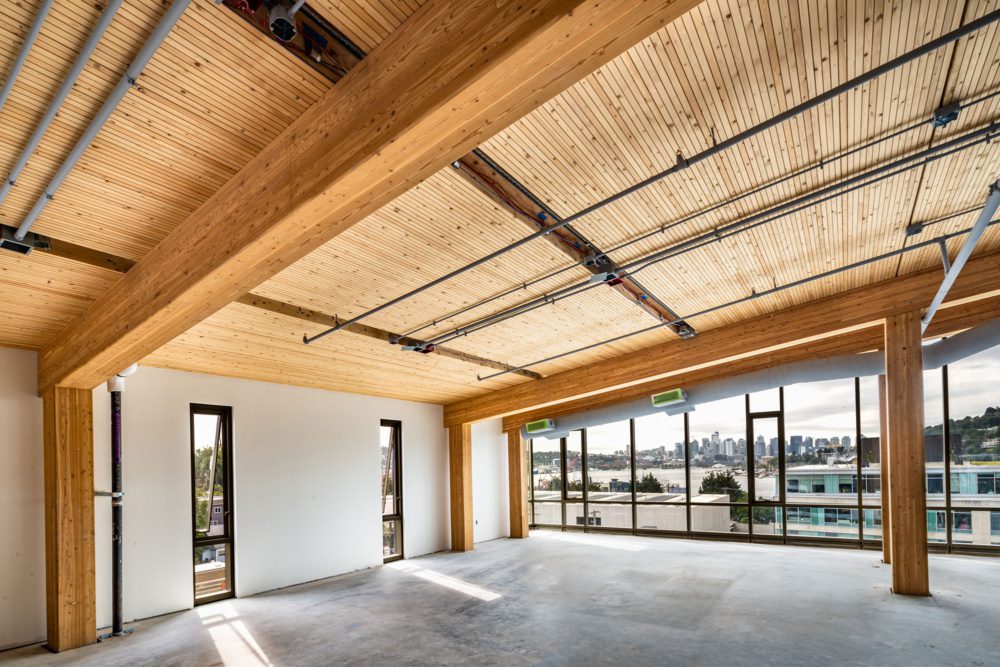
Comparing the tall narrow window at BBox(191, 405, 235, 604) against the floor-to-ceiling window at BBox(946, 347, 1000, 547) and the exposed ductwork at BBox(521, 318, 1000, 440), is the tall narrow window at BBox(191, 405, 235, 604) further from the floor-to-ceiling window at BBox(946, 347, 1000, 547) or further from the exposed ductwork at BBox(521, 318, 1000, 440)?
the floor-to-ceiling window at BBox(946, 347, 1000, 547)

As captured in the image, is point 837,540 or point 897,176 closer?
point 897,176

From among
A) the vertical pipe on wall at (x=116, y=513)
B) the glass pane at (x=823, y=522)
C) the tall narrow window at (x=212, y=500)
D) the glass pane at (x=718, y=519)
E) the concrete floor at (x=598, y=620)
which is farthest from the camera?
the glass pane at (x=718, y=519)

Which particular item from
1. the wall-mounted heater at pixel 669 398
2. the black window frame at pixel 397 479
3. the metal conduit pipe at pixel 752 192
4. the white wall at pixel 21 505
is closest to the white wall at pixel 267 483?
the black window frame at pixel 397 479

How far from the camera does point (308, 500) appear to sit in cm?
977

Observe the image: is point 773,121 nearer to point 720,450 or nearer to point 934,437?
point 934,437

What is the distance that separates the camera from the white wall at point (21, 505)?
250 inches

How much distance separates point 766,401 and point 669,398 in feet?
9.41

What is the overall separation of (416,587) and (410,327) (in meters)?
4.24

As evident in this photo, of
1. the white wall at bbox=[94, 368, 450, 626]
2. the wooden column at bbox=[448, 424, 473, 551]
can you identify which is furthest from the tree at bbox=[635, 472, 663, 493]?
the white wall at bbox=[94, 368, 450, 626]

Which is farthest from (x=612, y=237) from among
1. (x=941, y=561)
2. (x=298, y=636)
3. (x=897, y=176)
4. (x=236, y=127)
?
(x=941, y=561)

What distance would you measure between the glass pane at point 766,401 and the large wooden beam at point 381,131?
11.7 metres

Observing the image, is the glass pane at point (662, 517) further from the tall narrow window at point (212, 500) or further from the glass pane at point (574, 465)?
the tall narrow window at point (212, 500)

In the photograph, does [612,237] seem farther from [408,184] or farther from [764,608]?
[764,608]

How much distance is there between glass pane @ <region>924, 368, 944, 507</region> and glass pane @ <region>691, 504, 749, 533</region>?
11.8 feet
